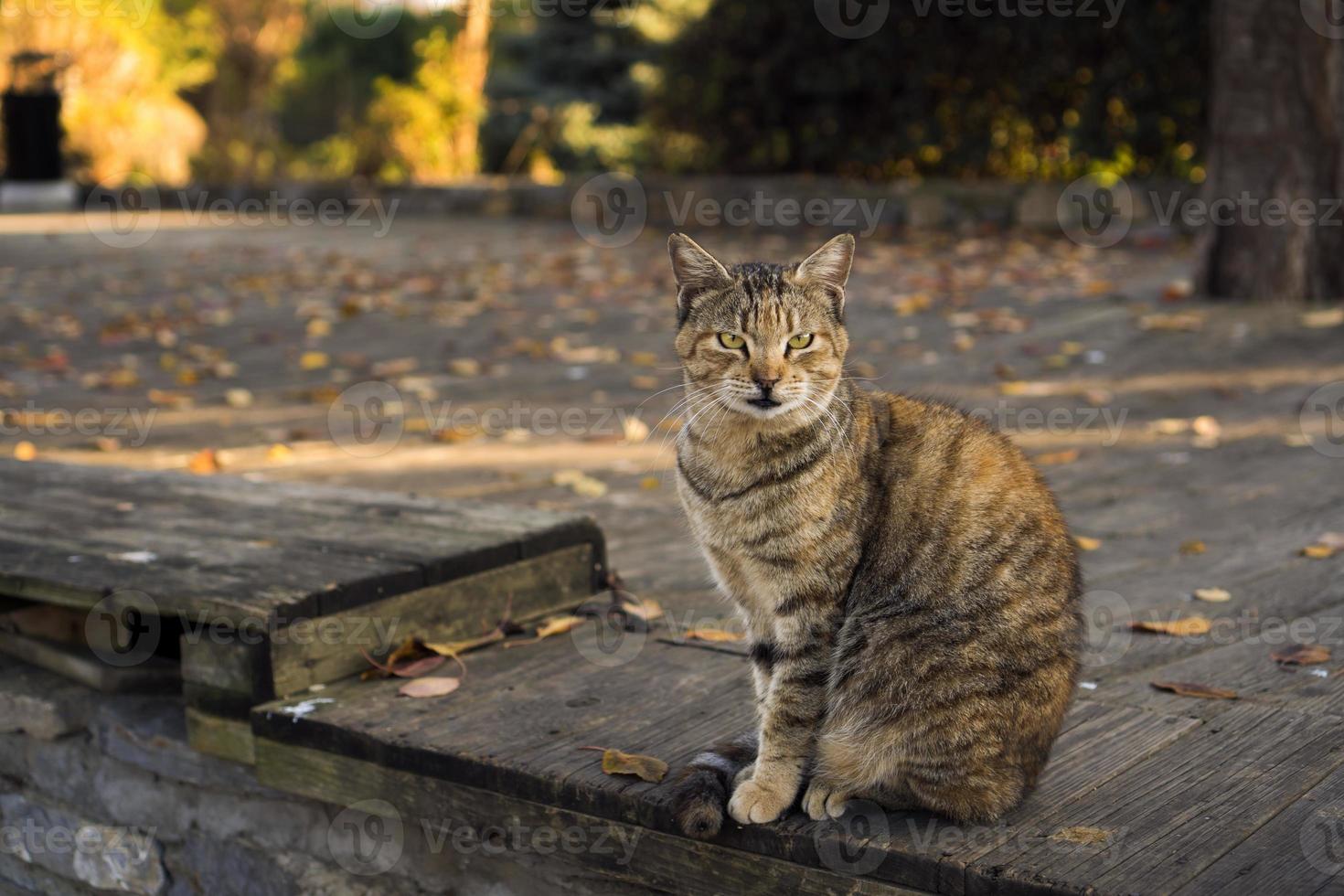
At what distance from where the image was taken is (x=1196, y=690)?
3453 millimetres

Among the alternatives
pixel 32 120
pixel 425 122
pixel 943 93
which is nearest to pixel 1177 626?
pixel 943 93

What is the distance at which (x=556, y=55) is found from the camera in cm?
1941

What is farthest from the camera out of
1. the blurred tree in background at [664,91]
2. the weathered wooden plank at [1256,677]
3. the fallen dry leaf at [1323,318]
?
the blurred tree in background at [664,91]

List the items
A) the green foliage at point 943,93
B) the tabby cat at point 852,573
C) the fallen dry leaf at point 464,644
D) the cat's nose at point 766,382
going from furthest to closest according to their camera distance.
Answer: the green foliage at point 943,93 < the fallen dry leaf at point 464,644 < the cat's nose at point 766,382 < the tabby cat at point 852,573

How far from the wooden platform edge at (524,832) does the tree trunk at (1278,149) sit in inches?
289

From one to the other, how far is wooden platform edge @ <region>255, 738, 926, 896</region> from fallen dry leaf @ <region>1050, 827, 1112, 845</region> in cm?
30

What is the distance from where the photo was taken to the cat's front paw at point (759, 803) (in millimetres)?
2840

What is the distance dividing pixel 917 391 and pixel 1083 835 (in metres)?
2.78

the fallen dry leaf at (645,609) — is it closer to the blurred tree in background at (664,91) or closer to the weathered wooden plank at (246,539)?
the weathered wooden plank at (246,539)

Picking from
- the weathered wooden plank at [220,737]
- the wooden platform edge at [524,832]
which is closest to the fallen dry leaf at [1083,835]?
the wooden platform edge at [524,832]

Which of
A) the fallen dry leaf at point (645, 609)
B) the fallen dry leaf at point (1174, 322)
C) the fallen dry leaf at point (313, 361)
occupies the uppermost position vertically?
the fallen dry leaf at point (1174, 322)

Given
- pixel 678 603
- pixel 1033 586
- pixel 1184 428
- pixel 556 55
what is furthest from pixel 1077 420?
pixel 556 55

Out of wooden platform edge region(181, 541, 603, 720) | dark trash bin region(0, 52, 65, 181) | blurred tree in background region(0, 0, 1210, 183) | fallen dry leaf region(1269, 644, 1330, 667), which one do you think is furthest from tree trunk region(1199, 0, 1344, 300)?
dark trash bin region(0, 52, 65, 181)

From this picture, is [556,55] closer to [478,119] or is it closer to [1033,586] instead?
[478,119]
